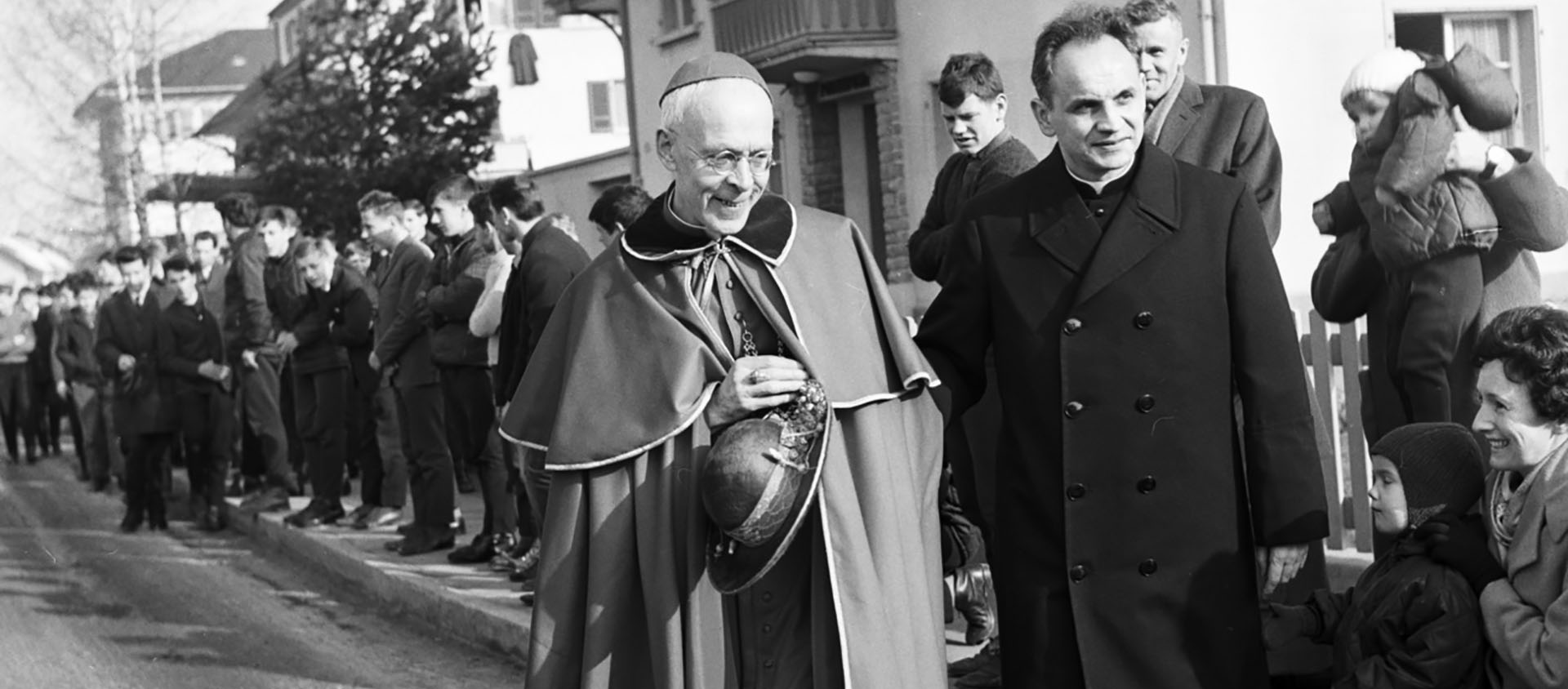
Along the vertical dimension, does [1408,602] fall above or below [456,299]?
below

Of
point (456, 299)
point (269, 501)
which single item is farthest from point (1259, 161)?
point (269, 501)

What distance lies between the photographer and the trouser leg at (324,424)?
13531 mm

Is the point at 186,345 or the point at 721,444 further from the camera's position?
the point at 186,345

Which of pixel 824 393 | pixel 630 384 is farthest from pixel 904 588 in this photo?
pixel 630 384

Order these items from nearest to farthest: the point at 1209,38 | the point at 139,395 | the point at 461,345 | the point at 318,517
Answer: the point at 461,345 < the point at 318,517 < the point at 139,395 < the point at 1209,38

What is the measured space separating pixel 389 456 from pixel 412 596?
282cm

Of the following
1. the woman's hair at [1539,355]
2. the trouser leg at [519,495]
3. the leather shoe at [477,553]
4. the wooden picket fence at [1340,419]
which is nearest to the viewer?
the woman's hair at [1539,355]

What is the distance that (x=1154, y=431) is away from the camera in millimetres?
4250

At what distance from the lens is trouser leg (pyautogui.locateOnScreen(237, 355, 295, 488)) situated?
1488 centimetres

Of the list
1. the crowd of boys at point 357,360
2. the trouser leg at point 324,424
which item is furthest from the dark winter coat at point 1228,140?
the trouser leg at point 324,424

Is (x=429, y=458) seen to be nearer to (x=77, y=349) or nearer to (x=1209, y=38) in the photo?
(x=1209, y=38)

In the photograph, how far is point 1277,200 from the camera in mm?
5457

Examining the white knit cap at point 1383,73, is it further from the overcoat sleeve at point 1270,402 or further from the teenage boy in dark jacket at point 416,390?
the teenage boy in dark jacket at point 416,390

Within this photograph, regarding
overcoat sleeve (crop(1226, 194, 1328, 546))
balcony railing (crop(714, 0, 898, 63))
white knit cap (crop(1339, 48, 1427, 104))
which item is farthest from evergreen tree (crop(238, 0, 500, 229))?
overcoat sleeve (crop(1226, 194, 1328, 546))
